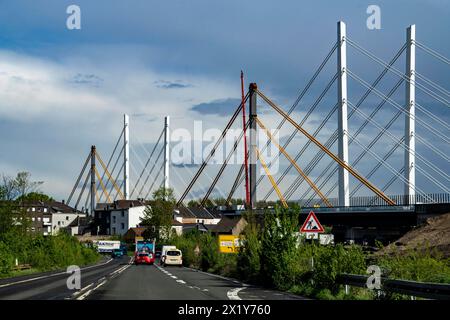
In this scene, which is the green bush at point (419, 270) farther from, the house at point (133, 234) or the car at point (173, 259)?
the house at point (133, 234)

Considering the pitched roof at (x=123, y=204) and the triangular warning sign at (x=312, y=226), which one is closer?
the triangular warning sign at (x=312, y=226)

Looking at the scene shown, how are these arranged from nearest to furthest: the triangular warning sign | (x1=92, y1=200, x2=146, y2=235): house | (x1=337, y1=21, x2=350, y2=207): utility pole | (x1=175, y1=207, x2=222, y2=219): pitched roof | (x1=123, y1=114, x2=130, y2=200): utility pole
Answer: the triangular warning sign
(x1=337, y1=21, x2=350, y2=207): utility pole
(x1=123, y1=114, x2=130, y2=200): utility pole
(x1=92, y1=200, x2=146, y2=235): house
(x1=175, y1=207, x2=222, y2=219): pitched roof

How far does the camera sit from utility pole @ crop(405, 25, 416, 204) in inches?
2225

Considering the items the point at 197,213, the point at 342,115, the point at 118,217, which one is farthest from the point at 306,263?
the point at 197,213

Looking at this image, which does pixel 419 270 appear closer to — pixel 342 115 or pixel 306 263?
pixel 306 263

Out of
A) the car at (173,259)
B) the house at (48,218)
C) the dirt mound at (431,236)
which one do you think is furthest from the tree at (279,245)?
the house at (48,218)

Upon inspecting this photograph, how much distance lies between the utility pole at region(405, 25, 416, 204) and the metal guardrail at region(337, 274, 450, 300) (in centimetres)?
3670

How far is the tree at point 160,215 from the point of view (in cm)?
13523

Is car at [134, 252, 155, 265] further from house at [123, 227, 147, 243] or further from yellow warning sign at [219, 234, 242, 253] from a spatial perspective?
house at [123, 227, 147, 243]

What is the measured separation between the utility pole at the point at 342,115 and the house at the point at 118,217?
107553 millimetres

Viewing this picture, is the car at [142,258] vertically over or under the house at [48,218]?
under

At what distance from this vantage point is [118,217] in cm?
17162

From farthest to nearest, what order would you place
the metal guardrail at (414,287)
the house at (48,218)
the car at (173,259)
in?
the house at (48,218), the car at (173,259), the metal guardrail at (414,287)

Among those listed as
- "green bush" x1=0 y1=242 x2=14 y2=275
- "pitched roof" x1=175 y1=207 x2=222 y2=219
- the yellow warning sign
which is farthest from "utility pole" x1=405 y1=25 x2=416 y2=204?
"pitched roof" x1=175 y1=207 x2=222 y2=219
